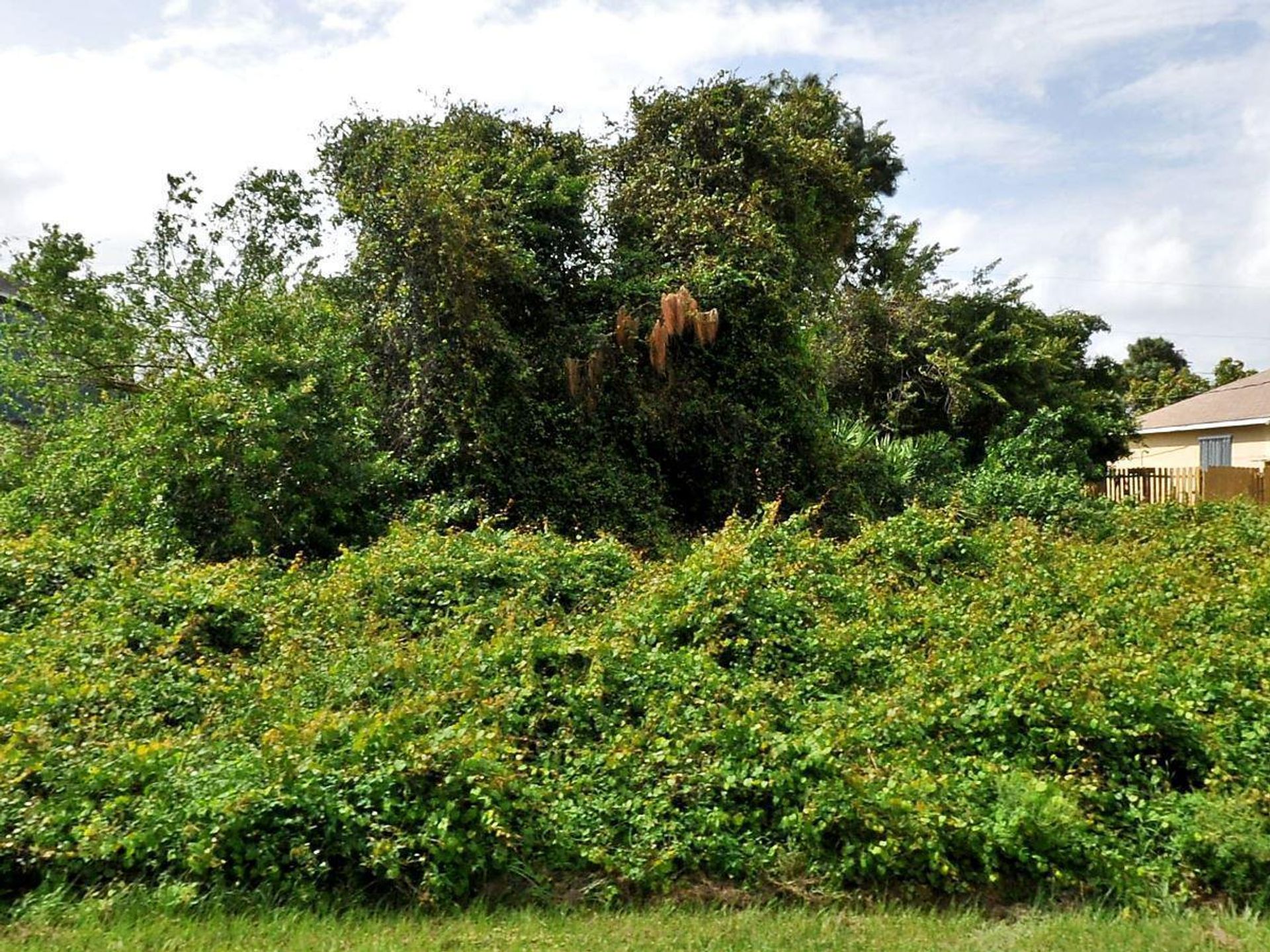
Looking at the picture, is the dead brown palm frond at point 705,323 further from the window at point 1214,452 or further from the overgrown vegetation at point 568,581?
the window at point 1214,452

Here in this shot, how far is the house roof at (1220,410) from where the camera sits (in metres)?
25.0

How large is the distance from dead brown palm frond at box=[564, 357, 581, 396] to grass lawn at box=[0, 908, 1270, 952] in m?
8.54

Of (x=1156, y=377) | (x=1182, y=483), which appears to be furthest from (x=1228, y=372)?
(x=1182, y=483)

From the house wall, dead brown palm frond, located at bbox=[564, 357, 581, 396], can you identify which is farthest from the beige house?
dead brown palm frond, located at bbox=[564, 357, 581, 396]

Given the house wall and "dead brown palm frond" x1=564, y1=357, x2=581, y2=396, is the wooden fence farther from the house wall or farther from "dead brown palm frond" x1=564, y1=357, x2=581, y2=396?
"dead brown palm frond" x1=564, y1=357, x2=581, y2=396

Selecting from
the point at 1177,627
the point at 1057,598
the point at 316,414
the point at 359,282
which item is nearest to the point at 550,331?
the point at 359,282

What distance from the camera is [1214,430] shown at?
2619cm

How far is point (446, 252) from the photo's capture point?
1145 cm

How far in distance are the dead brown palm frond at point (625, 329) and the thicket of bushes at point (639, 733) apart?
17.7 ft

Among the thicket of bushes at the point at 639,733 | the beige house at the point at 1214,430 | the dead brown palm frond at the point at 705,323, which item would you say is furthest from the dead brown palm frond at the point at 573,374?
the beige house at the point at 1214,430

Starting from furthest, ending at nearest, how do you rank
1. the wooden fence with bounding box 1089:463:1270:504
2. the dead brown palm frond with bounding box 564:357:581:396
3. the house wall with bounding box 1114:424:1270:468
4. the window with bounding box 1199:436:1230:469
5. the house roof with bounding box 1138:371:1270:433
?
the window with bounding box 1199:436:1230:469 → the house roof with bounding box 1138:371:1270:433 → the house wall with bounding box 1114:424:1270:468 → the wooden fence with bounding box 1089:463:1270:504 → the dead brown palm frond with bounding box 564:357:581:396

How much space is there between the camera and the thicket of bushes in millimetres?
4328

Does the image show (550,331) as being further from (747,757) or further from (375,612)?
(747,757)

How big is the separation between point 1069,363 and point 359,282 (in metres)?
17.6
